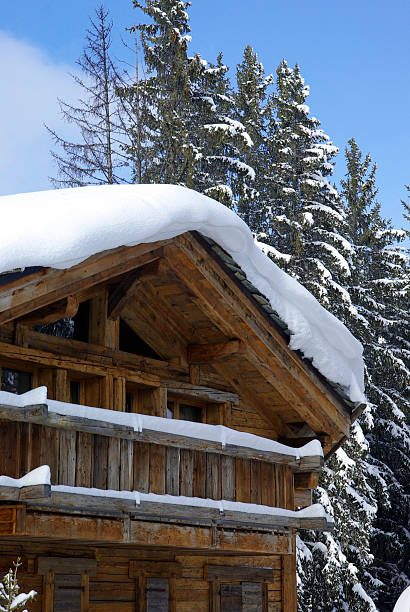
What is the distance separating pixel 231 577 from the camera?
12.6 meters

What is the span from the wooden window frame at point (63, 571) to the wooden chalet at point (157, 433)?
0.02 m

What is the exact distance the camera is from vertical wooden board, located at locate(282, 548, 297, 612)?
13250 millimetres

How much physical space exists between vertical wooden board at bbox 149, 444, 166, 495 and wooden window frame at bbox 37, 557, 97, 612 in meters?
1.54

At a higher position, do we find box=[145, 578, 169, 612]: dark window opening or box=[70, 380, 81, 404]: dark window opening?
box=[70, 380, 81, 404]: dark window opening

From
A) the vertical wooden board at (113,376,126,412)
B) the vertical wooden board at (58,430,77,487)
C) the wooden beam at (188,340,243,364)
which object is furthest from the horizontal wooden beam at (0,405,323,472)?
the wooden beam at (188,340,243,364)

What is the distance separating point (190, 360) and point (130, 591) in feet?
9.84

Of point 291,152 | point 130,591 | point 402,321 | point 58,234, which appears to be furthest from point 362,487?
point 58,234

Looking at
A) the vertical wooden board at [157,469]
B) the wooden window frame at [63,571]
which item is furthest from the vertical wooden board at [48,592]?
the vertical wooden board at [157,469]

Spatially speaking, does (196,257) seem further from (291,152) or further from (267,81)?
(267,81)

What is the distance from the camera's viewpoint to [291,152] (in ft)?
103

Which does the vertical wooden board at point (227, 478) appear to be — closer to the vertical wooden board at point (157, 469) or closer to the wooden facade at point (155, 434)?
the wooden facade at point (155, 434)

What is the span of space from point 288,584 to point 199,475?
3636 mm

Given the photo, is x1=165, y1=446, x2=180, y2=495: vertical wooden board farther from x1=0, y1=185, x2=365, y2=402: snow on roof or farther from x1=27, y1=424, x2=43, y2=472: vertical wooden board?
x1=0, y1=185, x2=365, y2=402: snow on roof

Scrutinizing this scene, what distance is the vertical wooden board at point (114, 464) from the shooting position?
371 inches
